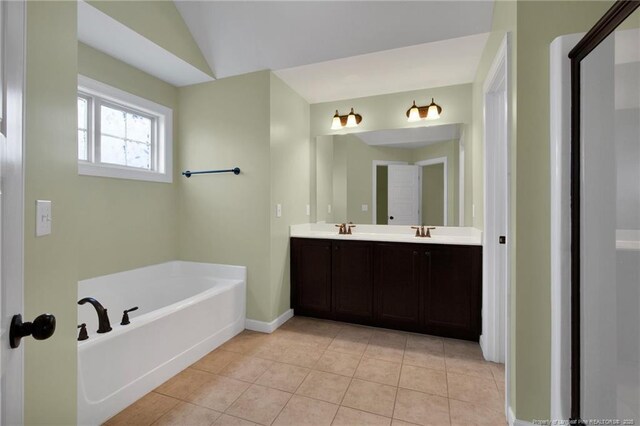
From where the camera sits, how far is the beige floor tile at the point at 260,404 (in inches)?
Answer: 67.0

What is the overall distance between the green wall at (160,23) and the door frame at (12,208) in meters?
1.63

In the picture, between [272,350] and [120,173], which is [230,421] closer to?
[272,350]

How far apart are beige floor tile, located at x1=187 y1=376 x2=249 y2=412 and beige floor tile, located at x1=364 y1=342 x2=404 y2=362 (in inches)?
39.0

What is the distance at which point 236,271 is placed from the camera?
292 cm

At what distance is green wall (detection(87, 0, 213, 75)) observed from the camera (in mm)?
2059

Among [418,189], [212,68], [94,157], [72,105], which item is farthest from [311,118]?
[72,105]

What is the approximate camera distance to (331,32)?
243 centimetres

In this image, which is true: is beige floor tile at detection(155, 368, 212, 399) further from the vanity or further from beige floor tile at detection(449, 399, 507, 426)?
beige floor tile at detection(449, 399, 507, 426)

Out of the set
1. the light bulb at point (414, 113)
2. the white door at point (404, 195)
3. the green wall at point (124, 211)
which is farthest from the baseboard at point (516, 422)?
the green wall at point (124, 211)

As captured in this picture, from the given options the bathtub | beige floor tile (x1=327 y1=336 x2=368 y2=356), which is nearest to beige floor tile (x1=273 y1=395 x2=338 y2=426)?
beige floor tile (x1=327 y1=336 x2=368 y2=356)

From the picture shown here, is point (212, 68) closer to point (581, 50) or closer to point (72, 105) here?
point (72, 105)

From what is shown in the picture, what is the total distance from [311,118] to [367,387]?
9.12ft

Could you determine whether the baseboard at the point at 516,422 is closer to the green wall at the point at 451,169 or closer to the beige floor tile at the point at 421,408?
the beige floor tile at the point at 421,408

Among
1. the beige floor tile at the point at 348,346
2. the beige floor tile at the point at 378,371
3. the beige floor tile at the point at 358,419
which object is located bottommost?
the beige floor tile at the point at 358,419
